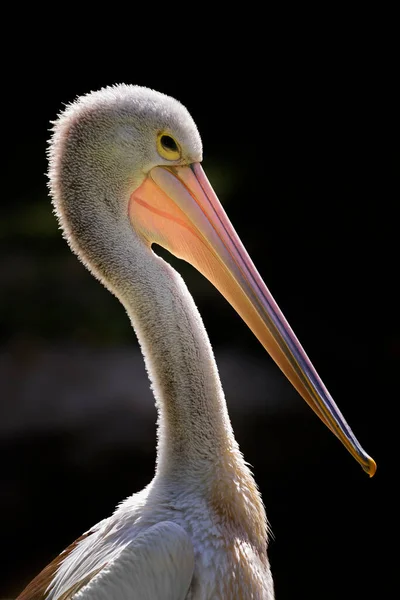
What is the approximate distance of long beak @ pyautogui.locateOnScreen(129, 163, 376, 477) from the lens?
159 cm

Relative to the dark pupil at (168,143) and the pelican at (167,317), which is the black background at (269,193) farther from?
the dark pupil at (168,143)

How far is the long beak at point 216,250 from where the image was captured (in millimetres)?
1590

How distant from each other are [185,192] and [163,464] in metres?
0.48

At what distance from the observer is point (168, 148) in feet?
5.17

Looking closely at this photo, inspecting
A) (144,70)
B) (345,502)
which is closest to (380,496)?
(345,502)

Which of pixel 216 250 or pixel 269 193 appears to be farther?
pixel 269 193

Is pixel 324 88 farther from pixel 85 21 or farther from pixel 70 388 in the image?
pixel 70 388

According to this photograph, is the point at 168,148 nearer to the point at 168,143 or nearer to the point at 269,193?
the point at 168,143

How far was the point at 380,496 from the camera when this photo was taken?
3.08 m

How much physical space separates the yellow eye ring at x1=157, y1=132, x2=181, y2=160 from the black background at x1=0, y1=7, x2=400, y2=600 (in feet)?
5.89

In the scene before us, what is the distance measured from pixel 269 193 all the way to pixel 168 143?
8.04 ft

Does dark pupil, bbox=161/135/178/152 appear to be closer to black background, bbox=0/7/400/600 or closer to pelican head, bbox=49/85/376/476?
pelican head, bbox=49/85/376/476

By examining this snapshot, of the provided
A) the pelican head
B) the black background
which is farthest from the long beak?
the black background

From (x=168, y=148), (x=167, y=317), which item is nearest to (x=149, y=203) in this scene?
(x=168, y=148)
